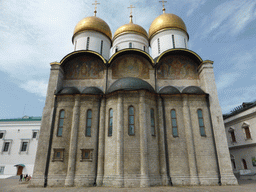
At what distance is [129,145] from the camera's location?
1023cm

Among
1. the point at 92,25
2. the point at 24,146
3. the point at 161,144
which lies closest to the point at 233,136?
the point at 161,144

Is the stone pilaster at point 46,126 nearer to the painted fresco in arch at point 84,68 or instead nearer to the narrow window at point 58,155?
the narrow window at point 58,155

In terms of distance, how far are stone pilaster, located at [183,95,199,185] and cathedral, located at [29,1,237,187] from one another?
2.1 inches

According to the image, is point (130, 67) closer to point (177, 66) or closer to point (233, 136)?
point (177, 66)

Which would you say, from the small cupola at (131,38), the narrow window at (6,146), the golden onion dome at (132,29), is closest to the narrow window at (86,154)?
the small cupola at (131,38)

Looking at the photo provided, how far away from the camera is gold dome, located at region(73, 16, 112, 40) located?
15.9 m

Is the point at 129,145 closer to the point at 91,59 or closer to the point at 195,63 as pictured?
the point at 91,59

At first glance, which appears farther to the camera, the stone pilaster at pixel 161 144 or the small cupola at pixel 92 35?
the small cupola at pixel 92 35

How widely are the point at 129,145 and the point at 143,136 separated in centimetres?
94

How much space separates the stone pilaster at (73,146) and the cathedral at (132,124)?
0.05 meters

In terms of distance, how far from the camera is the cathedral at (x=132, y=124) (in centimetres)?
1012

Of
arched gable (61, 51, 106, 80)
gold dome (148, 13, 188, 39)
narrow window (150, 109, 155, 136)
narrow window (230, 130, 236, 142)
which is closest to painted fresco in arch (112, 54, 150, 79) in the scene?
arched gable (61, 51, 106, 80)

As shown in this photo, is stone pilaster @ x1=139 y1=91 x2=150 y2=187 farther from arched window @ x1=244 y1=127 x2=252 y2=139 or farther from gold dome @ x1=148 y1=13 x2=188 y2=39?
arched window @ x1=244 y1=127 x2=252 y2=139

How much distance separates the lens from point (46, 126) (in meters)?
11.2
